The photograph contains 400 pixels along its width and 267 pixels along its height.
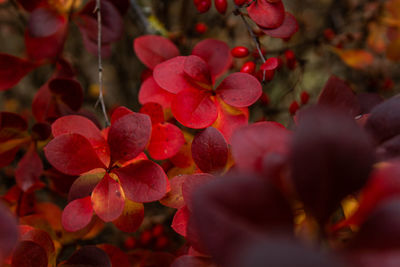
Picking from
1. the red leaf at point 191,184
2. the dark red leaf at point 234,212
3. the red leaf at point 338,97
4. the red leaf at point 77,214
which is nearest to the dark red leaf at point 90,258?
the red leaf at point 77,214

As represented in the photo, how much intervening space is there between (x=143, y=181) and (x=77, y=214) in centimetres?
11

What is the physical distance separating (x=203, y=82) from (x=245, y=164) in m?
0.27

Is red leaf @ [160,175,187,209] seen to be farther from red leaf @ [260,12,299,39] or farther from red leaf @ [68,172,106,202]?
red leaf @ [260,12,299,39]

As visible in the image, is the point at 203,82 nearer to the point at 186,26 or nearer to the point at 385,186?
the point at 385,186

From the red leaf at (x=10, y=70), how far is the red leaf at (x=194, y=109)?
0.40 metres

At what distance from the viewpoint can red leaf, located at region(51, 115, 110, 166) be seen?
0.50 meters

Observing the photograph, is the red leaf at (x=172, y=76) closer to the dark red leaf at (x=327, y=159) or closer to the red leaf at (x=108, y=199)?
the red leaf at (x=108, y=199)

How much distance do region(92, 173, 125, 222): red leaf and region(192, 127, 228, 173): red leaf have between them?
0.13 meters

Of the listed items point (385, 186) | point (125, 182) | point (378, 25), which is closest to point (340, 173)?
point (385, 186)

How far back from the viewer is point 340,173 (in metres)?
0.26

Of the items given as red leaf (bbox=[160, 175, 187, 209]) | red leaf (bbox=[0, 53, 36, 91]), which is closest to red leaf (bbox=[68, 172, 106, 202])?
red leaf (bbox=[160, 175, 187, 209])

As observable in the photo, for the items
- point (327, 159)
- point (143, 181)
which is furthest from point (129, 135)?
point (327, 159)

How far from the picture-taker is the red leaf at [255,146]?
0.30m

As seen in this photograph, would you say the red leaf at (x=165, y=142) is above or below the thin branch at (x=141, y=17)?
below
